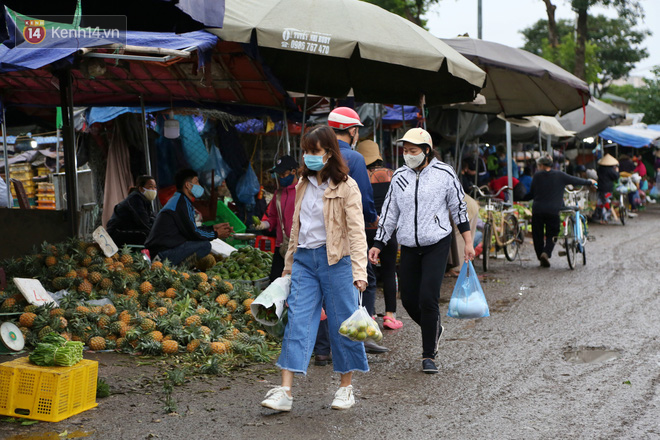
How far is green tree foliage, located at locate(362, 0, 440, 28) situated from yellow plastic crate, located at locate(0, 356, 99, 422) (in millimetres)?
24164

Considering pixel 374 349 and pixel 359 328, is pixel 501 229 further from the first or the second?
pixel 359 328

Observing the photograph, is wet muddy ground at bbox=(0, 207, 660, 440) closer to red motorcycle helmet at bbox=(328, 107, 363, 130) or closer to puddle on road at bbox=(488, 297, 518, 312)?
puddle on road at bbox=(488, 297, 518, 312)

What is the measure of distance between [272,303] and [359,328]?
2.02ft

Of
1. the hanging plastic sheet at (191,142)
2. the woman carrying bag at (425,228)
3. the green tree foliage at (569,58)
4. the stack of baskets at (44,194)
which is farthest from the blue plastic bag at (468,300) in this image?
the green tree foliage at (569,58)

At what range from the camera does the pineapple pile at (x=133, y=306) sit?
6477 mm

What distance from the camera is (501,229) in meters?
13.6

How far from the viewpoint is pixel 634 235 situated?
19.7 metres

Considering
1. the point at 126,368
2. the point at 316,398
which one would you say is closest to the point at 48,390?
the point at 126,368

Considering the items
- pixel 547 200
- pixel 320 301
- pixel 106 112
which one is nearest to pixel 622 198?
pixel 547 200

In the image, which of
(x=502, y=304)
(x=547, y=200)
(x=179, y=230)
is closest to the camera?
(x=179, y=230)

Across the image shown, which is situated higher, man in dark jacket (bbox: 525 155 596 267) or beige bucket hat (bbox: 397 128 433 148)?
beige bucket hat (bbox: 397 128 433 148)

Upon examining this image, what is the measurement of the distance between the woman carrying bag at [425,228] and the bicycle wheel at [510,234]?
7775 mm

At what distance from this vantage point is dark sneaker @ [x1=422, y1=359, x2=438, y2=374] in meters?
6.18

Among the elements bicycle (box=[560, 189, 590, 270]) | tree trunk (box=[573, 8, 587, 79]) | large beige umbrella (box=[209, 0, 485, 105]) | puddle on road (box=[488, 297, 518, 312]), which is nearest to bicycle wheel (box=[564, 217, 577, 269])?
bicycle (box=[560, 189, 590, 270])
